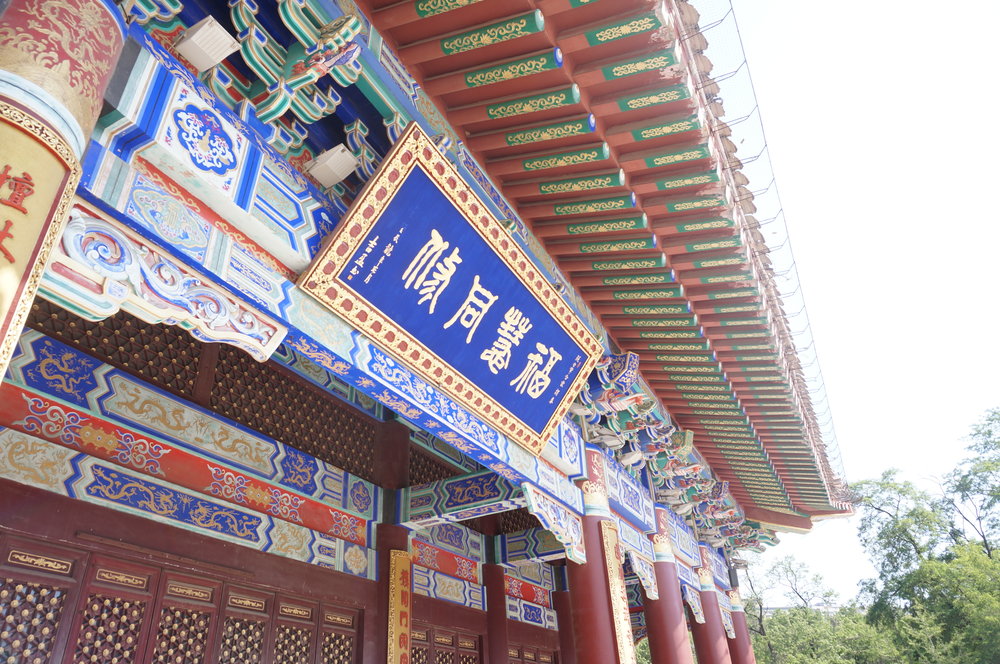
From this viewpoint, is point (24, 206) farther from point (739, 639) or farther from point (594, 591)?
point (739, 639)

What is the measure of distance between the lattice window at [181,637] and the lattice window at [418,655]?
7.84 feet

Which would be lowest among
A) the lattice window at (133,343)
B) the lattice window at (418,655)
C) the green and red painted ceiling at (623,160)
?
the lattice window at (418,655)

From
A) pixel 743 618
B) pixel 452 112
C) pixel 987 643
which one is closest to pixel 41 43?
pixel 452 112

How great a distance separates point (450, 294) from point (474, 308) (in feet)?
0.90

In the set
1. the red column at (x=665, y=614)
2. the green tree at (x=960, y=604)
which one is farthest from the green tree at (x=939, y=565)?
the red column at (x=665, y=614)

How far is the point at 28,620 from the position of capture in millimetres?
3070

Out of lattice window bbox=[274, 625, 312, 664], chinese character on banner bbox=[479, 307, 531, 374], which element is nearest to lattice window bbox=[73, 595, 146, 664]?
lattice window bbox=[274, 625, 312, 664]

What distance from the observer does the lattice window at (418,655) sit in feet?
19.1

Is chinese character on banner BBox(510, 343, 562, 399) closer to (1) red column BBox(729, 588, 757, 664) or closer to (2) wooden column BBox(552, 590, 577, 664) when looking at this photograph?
(2) wooden column BBox(552, 590, 577, 664)

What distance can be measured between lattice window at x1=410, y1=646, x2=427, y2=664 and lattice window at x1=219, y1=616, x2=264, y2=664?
1.94 meters

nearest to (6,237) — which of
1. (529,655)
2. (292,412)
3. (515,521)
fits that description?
(292,412)

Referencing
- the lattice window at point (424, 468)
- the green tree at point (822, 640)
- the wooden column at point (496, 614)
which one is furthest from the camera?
the green tree at point (822, 640)

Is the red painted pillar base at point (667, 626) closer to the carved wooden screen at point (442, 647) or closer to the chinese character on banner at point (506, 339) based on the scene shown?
the carved wooden screen at point (442, 647)

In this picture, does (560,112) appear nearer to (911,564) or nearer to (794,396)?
(794,396)
